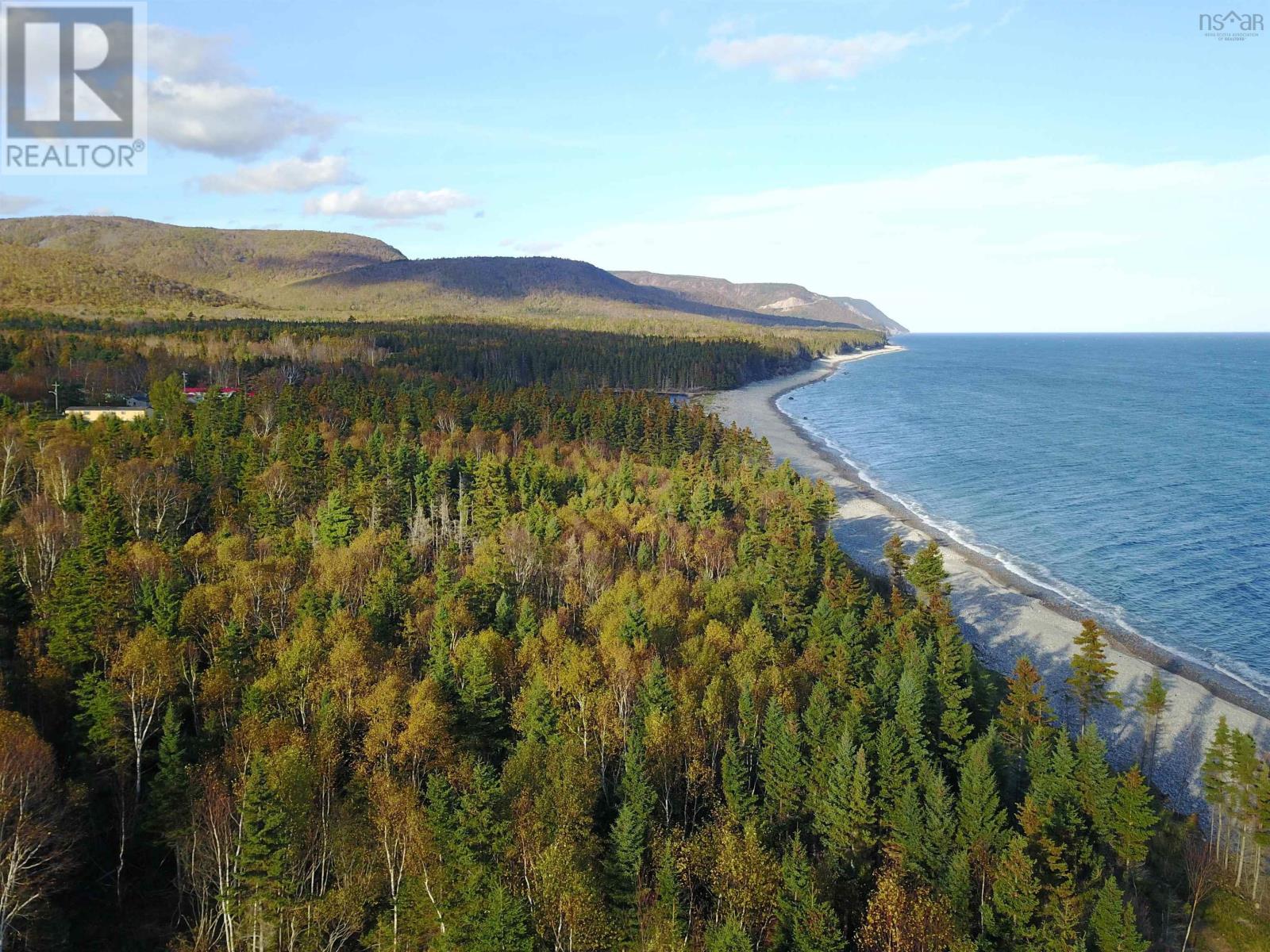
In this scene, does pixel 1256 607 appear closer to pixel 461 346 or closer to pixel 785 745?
pixel 785 745

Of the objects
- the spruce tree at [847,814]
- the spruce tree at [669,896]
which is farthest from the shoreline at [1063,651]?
the spruce tree at [669,896]

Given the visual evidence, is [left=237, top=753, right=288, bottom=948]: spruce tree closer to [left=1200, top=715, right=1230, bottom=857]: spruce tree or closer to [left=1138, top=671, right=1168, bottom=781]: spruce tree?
[left=1200, top=715, right=1230, bottom=857]: spruce tree

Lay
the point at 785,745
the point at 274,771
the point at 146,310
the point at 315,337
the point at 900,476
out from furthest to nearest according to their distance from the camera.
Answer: the point at 146,310 < the point at 315,337 < the point at 900,476 < the point at 785,745 < the point at 274,771

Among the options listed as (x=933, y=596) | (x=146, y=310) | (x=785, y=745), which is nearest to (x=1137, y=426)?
(x=933, y=596)

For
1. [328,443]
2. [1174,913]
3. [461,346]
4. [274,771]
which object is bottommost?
[1174,913]

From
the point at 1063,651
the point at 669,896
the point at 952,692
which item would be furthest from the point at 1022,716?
the point at 669,896

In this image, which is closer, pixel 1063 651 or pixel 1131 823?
pixel 1131 823

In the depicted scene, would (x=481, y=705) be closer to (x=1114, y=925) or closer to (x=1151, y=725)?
(x=1114, y=925)
